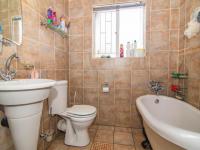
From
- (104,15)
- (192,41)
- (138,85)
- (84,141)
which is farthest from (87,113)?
(104,15)

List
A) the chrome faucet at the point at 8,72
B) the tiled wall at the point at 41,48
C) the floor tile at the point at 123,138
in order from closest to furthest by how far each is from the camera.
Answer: the chrome faucet at the point at 8,72 → the tiled wall at the point at 41,48 → the floor tile at the point at 123,138

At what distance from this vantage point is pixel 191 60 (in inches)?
60.4

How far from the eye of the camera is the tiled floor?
1.57 meters

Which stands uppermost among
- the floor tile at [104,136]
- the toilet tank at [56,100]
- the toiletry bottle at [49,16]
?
the toiletry bottle at [49,16]

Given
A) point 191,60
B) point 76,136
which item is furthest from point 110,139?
point 191,60

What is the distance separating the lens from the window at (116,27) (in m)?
2.13

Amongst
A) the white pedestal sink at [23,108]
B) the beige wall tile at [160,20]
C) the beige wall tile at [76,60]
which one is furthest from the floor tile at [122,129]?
the beige wall tile at [160,20]

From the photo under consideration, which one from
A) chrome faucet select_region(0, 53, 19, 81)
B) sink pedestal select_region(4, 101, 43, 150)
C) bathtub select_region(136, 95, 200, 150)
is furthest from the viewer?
chrome faucet select_region(0, 53, 19, 81)

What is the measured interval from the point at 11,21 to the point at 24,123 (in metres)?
0.93

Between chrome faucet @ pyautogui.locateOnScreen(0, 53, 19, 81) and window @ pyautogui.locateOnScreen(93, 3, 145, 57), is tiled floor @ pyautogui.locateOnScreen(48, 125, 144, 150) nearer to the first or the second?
chrome faucet @ pyautogui.locateOnScreen(0, 53, 19, 81)

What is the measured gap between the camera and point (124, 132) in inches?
76.2

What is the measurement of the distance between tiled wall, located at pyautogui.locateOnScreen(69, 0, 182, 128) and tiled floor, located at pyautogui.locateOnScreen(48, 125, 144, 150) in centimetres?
14

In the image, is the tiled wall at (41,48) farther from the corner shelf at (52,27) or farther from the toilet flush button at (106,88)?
the toilet flush button at (106,88)

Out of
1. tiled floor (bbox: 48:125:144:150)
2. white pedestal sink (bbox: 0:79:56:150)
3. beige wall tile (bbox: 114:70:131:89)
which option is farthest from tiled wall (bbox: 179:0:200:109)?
white pedestal sink (bbox: 0:79:56:150)
